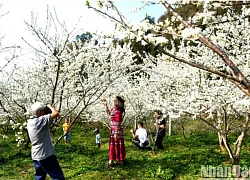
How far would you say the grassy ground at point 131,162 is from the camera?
6.74 m

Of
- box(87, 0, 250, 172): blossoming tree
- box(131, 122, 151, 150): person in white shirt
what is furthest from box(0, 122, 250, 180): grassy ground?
box(87, 0, 250, 172): blossoming tree

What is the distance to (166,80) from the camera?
8.38m

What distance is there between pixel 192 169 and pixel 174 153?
79.6 inches

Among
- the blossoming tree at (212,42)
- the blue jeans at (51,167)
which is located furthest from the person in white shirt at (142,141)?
the blue jeans at (51,167)

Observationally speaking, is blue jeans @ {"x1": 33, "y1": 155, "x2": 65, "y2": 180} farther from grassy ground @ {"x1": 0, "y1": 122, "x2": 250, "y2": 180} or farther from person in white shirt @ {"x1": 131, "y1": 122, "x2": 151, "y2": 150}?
person in white shirt @ {"x1": 131, "y1": 122, "x2": 151, "y2": 150}

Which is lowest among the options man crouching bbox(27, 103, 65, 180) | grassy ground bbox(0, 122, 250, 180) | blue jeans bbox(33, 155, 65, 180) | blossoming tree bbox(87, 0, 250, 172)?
grassy ground bbox(0, 122, 250, 180)

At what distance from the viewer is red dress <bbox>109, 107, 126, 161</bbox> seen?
702cm

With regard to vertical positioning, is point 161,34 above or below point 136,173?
above

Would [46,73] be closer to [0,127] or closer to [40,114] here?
[40,114]

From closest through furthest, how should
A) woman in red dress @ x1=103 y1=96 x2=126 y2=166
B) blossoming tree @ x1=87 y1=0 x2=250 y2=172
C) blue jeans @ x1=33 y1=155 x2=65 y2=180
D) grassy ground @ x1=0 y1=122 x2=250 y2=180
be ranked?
blossoming tree @ x1=87 y1=0 x2=250 y2=172 → blue jeans @ x1=33 y1=155 x2=65 y2=180 → grassy ground @ x1=0 y1=122 x2=250 y2=180 → woman in red dress @ x1=103 y1=96 x2=126 y2=166

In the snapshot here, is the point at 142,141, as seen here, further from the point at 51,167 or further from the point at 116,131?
the point at 51,167

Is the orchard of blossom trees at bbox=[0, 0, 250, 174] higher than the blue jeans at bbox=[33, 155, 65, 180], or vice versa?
the orchard of blossom trees at bbox=[0, 0, 250, 174]

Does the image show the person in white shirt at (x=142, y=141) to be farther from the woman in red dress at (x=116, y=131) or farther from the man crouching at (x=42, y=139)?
the man crouching at (x=42, y=139)

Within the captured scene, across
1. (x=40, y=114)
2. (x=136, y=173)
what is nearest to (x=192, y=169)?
(x=136, y=173)
